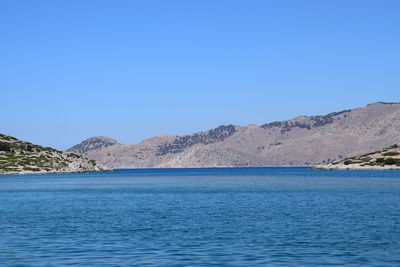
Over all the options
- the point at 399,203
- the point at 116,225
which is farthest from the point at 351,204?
the point at 116,225

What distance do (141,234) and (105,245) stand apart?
647 cm

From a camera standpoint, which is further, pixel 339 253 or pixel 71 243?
pixel 71 243

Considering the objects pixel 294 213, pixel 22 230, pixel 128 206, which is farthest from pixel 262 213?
pixel 22 230

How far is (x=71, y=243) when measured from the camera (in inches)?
1753

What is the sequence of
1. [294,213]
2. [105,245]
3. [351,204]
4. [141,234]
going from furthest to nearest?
[351,204] < [294,213] < [141,234] < [105,245]

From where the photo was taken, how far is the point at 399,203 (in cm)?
8212

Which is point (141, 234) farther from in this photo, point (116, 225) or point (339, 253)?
point (339, 253)

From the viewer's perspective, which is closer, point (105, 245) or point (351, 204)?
point (105, 245)

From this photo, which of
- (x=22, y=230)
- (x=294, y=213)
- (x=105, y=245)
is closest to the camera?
(x=105, y=245)

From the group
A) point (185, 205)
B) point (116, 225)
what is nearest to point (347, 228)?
point (116, 225)

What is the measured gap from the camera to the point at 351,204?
268ft

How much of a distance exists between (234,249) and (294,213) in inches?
1126

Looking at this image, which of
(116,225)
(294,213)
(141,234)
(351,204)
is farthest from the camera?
(351,204)

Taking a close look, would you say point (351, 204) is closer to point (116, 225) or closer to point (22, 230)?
point (116, 225)
